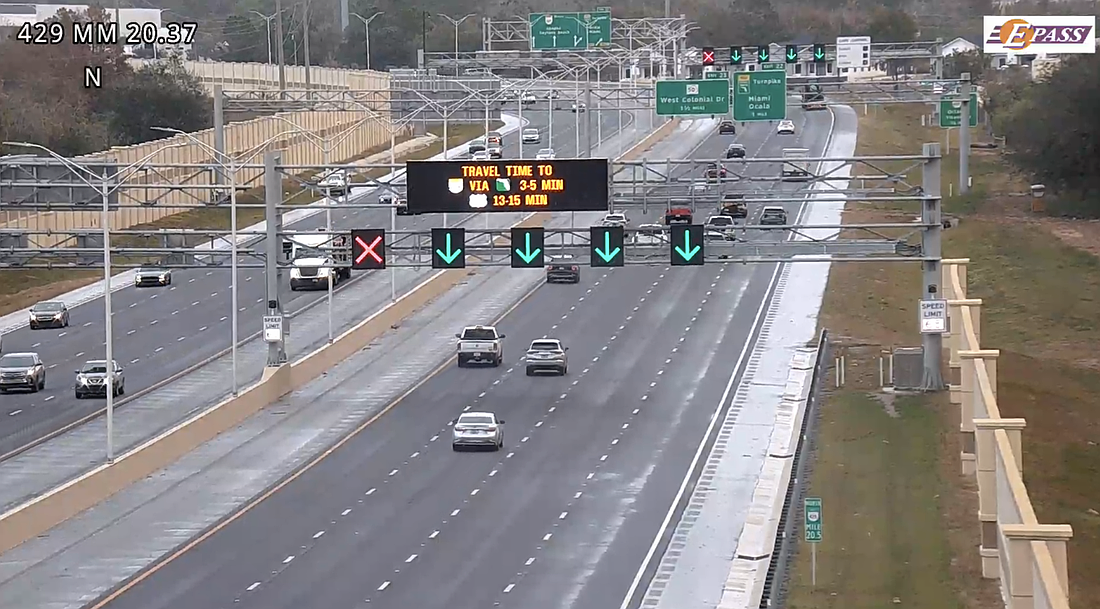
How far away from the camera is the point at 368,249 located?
167ft

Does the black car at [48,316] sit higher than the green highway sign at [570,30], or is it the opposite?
the green highway sign at [570,30]

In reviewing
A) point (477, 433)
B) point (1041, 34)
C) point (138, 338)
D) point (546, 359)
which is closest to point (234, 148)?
point (138, 338)

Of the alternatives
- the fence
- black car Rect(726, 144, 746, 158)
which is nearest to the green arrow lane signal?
black car Rect(726, 144, 746, 158)

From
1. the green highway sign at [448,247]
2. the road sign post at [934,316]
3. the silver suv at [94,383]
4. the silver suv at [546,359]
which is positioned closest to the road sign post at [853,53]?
the silver suv at [546,359]

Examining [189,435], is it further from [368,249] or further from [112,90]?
[112,90]

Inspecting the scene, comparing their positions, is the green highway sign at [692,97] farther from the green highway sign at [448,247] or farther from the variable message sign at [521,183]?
the variable message sign at [521,183]

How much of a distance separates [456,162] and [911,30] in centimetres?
15856

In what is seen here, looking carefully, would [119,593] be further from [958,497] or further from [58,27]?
[58,27]

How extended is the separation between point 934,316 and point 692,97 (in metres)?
29.6

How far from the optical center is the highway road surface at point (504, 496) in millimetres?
32906

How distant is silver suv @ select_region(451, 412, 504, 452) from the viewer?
46.6 m

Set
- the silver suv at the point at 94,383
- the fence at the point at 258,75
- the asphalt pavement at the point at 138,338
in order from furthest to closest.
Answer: the fence at the point at 258,75 < the silver suv at the point at 94,383 < the asphalt pavement at the point at 138,338

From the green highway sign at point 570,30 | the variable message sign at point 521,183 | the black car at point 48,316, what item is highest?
the green highway sign at point 570,30

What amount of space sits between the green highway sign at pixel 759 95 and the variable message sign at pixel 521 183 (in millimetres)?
32405
